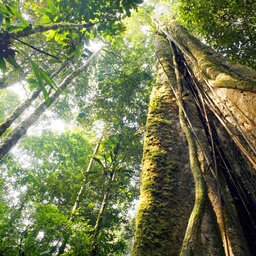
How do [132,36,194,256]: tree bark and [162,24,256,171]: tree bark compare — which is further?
[162,24,256,171]: tree bark

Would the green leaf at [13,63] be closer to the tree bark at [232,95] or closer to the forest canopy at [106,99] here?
the forest canopy at [106,99]

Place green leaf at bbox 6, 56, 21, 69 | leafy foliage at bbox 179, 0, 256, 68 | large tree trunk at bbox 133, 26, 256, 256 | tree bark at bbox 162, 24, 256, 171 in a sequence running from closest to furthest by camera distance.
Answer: large tree trunk at bbox 133, 26, 256, 256 → green leaf at bbox 6, 56, 21, 69 → tree bark at bbox 162, 24, 256, 171 → leafy foliage at bbox 179, 0, 256, 68

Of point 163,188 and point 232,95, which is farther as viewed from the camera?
point 232,95

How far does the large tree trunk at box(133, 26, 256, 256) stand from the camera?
1460 millimetres

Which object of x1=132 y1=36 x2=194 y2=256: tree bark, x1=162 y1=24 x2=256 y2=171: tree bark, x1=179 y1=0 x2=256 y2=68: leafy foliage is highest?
x1=179 y1=0 x2=256 y2=68: leafy foliage

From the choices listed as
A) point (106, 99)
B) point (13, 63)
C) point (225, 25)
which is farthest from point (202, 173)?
point (106, 99)

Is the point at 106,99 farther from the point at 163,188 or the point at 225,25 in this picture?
the point at 163,188

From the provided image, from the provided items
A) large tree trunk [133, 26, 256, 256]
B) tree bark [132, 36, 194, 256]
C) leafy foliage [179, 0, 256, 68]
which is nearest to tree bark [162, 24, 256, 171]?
large tree trunk [133, 26, 256, 256]

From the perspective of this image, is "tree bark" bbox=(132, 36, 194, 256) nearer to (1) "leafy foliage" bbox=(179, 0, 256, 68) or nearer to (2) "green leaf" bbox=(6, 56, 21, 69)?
(2) "green leaf" bbox=(6, 56, 21, 69)

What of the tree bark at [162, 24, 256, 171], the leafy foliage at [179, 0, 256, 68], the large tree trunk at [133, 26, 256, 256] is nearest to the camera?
the large tree trunk at [133, 26, 256, 256]

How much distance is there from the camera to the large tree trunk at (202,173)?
1460 millimetres

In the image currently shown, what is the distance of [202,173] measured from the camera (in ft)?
5.58

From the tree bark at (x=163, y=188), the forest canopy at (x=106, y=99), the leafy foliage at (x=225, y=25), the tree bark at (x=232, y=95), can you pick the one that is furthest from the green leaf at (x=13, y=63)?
the leafy foliage at (x=225, y=25)

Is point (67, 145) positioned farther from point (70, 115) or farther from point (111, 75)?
point (111, 75)
